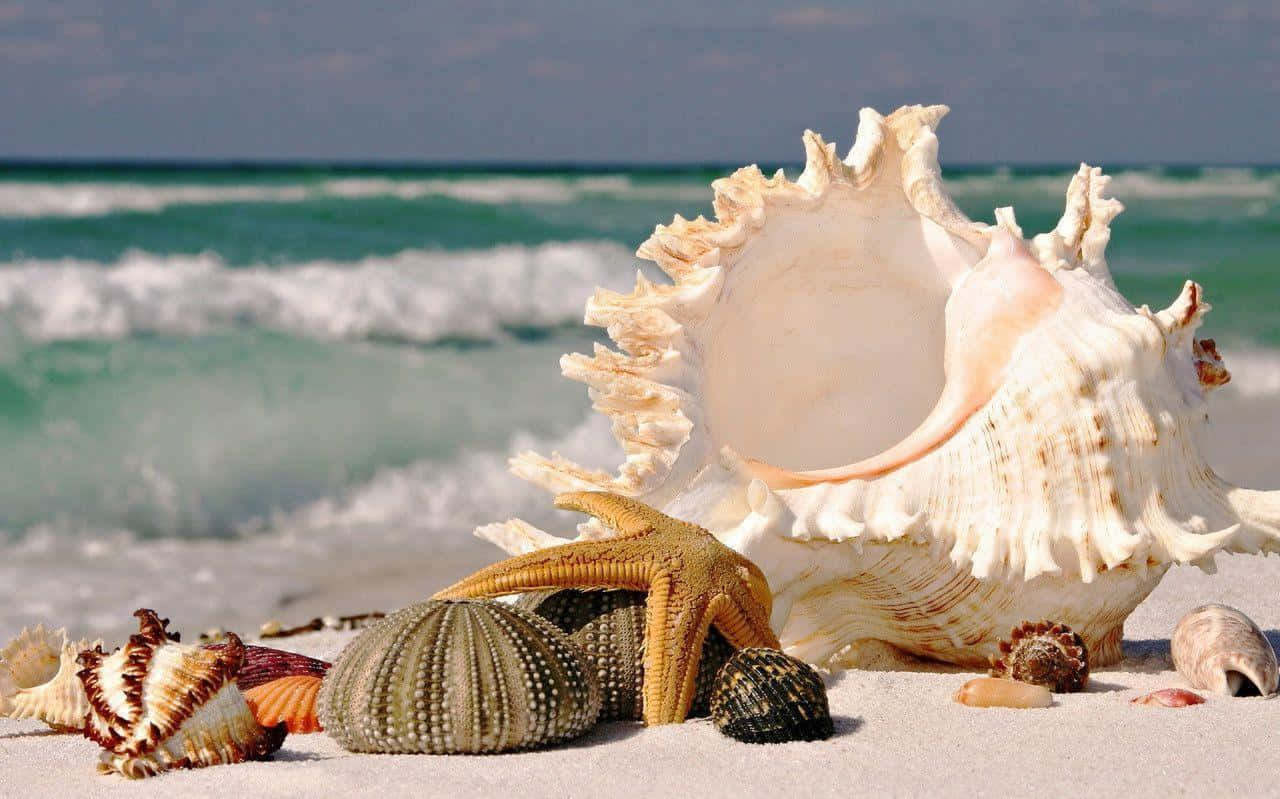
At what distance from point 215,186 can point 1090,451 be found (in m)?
24.1

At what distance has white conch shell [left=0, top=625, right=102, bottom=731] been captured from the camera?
129 inches

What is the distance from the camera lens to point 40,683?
11.0 ft

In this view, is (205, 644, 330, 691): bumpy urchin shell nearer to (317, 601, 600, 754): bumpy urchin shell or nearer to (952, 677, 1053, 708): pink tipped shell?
(317, 601, 600, 754): bumpy urchin shell

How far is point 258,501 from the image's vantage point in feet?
26.0

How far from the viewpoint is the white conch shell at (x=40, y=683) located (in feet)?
10.8

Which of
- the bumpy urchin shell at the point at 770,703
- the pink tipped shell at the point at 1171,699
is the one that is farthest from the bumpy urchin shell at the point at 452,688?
the pink tipped shell at the point at 1171,699

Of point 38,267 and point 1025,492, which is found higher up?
point 38,267

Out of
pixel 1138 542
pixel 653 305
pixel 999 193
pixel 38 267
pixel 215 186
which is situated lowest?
pixel 1138 542

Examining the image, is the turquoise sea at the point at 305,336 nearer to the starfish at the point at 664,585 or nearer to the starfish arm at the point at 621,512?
the starfish arm at the point at 621,512

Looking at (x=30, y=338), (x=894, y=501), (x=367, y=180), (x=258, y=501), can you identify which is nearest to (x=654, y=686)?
(x=894, y=501)

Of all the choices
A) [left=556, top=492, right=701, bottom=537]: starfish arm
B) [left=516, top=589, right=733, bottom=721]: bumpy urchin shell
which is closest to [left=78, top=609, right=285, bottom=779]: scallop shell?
[left=516, top=589, right=733, bottom=721]: bumpy urchin shell

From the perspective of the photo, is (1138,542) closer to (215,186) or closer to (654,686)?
(654,686)

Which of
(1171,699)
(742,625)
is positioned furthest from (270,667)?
(1171,699)

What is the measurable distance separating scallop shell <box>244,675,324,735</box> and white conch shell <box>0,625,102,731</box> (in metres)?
0.38
